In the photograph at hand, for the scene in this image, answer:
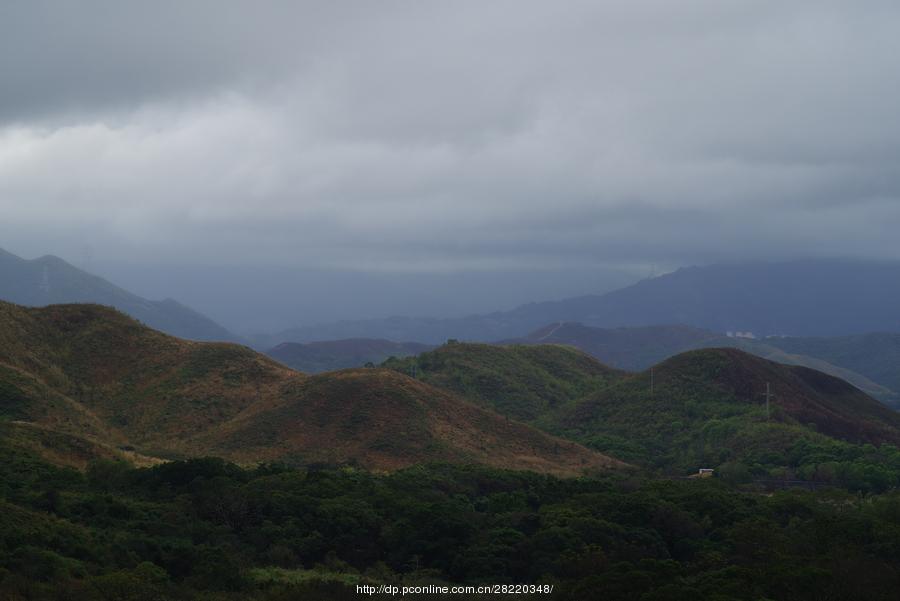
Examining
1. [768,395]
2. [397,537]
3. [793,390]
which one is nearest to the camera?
[397,537]

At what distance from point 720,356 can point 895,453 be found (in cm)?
3891

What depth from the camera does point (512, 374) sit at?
6053 inches

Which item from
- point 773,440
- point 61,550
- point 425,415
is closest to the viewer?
point 61,550

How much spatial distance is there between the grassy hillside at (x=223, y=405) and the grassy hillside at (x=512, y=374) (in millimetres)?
37502

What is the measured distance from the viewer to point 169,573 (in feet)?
145

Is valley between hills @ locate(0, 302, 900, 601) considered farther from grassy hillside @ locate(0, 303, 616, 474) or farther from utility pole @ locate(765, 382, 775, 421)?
utility pole @ locate(765, 382, 775, 421)

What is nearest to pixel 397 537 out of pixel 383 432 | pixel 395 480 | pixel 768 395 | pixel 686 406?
pixel 395 480

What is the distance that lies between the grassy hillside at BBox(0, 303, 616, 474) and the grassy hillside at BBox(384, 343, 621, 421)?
37.5 m

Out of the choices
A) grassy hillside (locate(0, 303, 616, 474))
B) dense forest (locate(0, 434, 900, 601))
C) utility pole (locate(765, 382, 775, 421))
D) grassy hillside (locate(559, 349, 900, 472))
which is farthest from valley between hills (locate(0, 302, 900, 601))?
utility pole (locate(765, 382, 775, 421))

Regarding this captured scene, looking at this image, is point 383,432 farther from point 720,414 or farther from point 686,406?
point 686,406

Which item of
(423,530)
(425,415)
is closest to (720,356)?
(425,415)

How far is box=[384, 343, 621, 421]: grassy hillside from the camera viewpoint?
464ft

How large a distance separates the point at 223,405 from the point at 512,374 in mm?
65472

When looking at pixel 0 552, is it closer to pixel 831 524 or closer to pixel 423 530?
pixel 423 530
